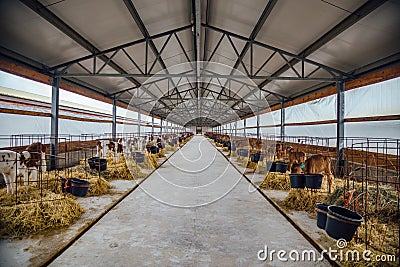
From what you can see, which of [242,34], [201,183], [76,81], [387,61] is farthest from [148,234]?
[76,81]

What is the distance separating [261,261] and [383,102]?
5.26 m

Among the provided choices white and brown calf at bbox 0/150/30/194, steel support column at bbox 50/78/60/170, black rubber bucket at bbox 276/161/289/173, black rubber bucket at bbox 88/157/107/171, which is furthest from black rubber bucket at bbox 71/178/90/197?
black rubber bucket at bbox 276/161/289/173

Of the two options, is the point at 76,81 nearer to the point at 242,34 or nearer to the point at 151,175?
the point at 151,175

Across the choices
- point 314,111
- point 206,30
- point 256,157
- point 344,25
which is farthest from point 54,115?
point 314,111

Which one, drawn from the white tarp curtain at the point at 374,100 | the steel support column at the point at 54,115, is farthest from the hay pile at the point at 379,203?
the steel support column at the point at 54,115

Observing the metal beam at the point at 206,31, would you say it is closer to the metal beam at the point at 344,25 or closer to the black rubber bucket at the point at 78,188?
the metal beam at the point at 344,25

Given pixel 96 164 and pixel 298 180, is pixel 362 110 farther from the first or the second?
pixel 96 164

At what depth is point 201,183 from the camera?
6.14 m

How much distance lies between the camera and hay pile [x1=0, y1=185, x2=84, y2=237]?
118 inches

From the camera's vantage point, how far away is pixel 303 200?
4.14 metres

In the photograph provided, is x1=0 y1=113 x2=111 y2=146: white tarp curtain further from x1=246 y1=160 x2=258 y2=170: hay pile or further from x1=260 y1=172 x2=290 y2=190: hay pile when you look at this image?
x1=246 y1=160 x2=258 y2=170: hay pile
